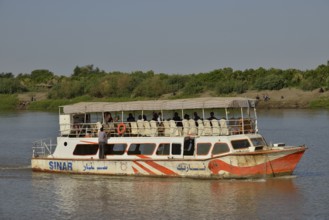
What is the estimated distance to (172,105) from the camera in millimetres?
29219

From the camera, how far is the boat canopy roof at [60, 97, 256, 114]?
28.5 metres

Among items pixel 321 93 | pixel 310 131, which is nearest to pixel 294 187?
pixel 310 131

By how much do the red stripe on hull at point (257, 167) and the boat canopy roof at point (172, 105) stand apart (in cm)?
234

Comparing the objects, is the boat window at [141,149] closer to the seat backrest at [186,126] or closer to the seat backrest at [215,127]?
the seat backrest at [186,126]

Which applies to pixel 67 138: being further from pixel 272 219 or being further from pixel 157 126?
pixel 272 219

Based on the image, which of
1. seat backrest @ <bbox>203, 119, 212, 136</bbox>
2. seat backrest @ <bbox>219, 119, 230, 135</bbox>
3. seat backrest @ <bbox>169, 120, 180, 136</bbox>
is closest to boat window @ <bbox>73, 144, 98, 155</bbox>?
seat backrest @ <bbox>169, 120, 180, 136</bbox>

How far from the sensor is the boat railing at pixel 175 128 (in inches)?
1113

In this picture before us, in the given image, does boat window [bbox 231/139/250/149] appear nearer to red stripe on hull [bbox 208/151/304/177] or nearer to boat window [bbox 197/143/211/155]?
red stripe on hull [bbox 208/151/304/177]

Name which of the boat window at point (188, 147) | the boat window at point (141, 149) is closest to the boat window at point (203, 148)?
the boat window at point (188, 147)

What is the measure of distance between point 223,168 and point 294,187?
2.68 meters

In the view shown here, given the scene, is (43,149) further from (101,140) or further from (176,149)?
(176,149)

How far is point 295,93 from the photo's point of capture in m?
84.1

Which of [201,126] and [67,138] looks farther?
[67,138]

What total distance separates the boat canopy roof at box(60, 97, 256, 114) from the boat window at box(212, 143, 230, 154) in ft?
5.11
